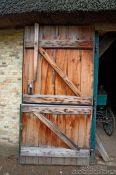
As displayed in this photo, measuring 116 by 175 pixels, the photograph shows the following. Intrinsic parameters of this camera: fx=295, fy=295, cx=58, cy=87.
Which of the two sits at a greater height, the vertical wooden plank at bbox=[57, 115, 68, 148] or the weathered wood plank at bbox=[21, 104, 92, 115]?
Result: the weathered wood plank at bbox=[21, 104, 92, 115]

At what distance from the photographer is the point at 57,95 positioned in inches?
253

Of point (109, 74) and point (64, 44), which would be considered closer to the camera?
point (64, 44)

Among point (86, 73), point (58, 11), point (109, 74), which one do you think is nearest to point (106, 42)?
point (86, 73)

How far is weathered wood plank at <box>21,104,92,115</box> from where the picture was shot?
6.34 meters

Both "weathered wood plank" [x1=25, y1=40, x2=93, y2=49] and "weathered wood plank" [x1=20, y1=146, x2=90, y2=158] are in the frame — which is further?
"weathered wood plank" [x1=20, y1=146, x2=90, y2=158]

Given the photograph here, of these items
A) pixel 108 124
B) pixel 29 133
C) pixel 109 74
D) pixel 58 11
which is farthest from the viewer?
pixel 109 74

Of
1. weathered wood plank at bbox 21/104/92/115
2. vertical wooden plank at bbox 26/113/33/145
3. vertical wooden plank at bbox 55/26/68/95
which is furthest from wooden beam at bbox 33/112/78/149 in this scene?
vertical wooden plank at bbox 55/26/68/95

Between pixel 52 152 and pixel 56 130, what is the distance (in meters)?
0.49

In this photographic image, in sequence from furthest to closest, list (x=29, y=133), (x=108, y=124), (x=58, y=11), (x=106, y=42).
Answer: (x=108, y=124) → (x=106, y=42) → (x=29, y=133) → (x=58, y=11)

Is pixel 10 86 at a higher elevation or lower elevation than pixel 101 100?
higher

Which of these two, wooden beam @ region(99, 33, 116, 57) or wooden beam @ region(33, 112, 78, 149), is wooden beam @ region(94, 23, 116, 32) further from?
wooden beam @ region(33, 112, 78, 149)

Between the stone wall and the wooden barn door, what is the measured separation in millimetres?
220

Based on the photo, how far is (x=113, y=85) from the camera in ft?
39.3

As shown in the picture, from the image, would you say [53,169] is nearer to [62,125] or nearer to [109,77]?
[62,125]
